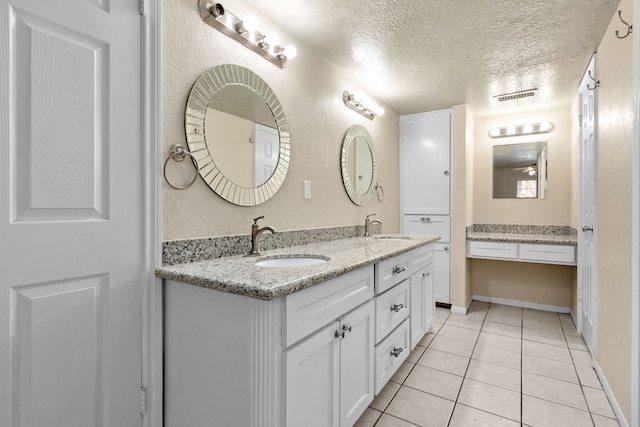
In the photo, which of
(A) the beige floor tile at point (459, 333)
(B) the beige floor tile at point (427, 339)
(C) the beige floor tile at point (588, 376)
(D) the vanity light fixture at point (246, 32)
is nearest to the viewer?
(D) the vanity light fixture at point (246, 32)

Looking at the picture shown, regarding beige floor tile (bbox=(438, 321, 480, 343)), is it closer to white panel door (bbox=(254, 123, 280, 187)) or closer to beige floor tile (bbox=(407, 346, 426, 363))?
beige floor tile (bbox=(407, 346, 426, 363))

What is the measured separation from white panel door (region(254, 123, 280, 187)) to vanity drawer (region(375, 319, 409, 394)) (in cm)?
113

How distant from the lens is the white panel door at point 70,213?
3.16 ft

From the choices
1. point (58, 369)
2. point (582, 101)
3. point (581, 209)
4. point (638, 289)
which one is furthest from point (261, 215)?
point (582, 101)

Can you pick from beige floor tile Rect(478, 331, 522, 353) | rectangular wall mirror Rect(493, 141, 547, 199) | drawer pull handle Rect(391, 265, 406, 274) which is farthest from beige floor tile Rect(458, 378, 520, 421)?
rectangular wall mirror Rect(493, 141, 547, 199)

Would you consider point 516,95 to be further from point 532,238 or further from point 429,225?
point 429,225

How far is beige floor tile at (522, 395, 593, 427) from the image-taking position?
5.41 feet

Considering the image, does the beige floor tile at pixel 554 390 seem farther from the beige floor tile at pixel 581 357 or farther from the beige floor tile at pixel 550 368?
the beige floor tile at pixel 581 357

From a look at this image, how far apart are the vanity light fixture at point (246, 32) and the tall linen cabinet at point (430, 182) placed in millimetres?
2177

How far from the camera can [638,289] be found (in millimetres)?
1398

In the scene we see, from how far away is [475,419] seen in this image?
167 cm

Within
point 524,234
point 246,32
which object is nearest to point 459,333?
point 524,234

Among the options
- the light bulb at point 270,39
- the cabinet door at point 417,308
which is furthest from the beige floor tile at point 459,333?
the light bulb at point 270,39

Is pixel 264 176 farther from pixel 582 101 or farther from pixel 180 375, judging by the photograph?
pixel 582 101
